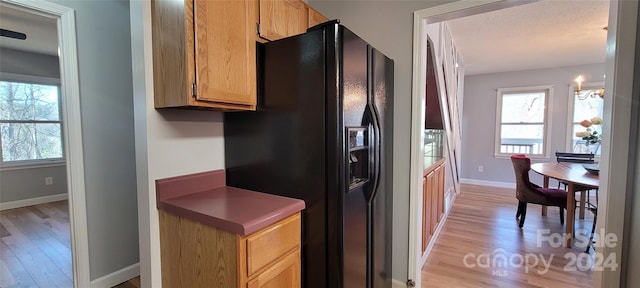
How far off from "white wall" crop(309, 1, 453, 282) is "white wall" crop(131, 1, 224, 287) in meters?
1.27

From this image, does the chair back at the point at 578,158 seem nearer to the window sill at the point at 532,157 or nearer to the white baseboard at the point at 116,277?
the window sill at the point at 532,157

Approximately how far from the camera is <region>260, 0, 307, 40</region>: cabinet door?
1495mm

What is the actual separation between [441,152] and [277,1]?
288 centimetres

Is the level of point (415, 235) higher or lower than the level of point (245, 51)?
lower

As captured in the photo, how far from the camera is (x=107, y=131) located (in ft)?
6.53

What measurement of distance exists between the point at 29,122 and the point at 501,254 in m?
6.54

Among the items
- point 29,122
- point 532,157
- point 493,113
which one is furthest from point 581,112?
point 29,122

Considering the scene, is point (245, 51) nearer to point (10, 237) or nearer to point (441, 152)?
point (441, 152)

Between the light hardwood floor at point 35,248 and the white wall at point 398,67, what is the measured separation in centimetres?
254

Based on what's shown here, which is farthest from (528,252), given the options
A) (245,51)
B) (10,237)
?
(10,237)

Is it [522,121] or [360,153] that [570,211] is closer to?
[360,153]

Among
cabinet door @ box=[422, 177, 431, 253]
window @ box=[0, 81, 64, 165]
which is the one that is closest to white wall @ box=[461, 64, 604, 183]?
cabinet door @ box=[422, 177, 431, 253]

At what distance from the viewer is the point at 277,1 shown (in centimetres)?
158

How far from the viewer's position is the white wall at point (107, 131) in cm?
187
